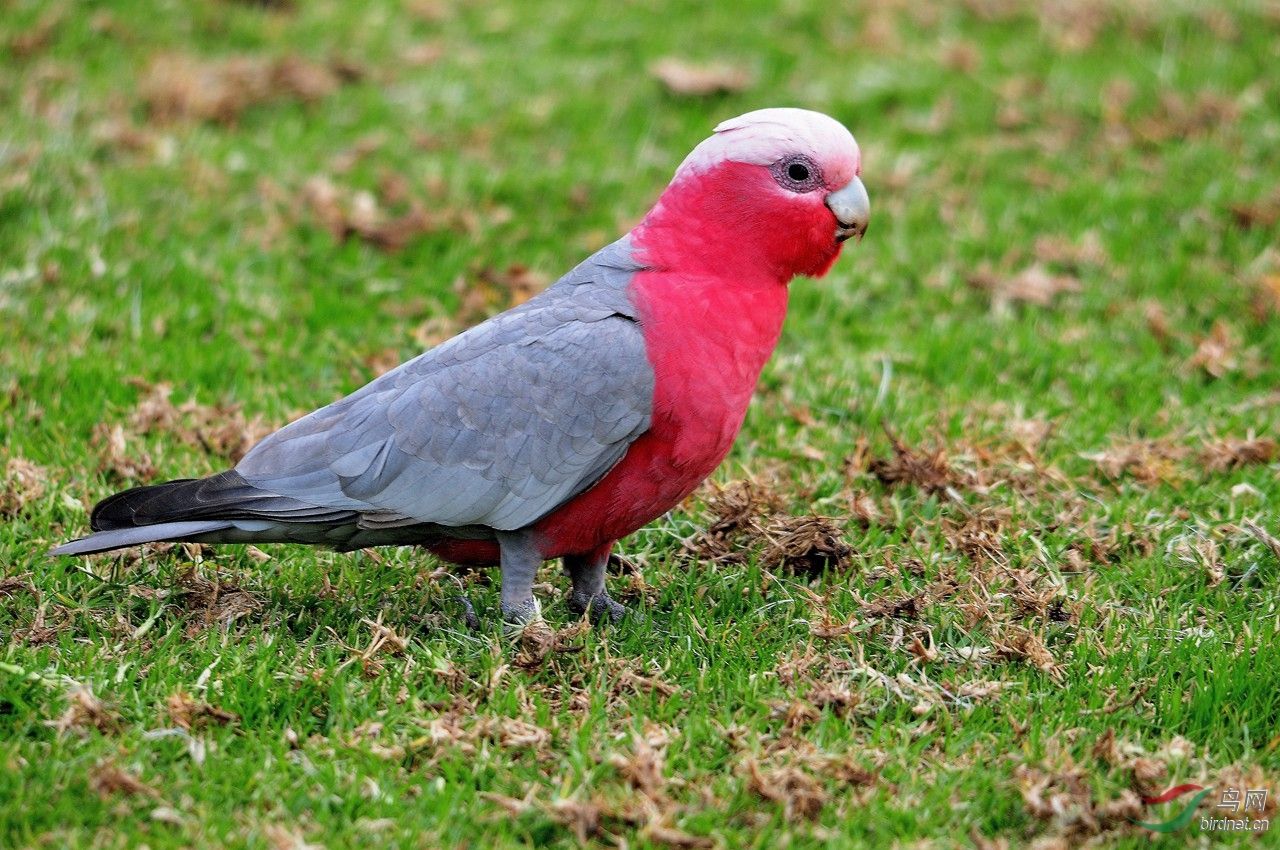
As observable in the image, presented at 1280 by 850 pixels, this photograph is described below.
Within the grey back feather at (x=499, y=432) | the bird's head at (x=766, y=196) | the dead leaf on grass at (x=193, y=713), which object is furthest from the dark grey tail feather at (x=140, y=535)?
the bird's head at (x=766, y=196)

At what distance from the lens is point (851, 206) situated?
13.3 ft

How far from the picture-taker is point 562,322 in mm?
4074

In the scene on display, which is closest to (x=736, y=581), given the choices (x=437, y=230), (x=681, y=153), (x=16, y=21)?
(x=437, y=230)

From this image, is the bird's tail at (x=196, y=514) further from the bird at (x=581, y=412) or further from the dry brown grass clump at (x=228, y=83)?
the dry brown grass clump at (x=228, y=83)

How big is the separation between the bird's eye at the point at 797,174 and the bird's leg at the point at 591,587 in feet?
3.98

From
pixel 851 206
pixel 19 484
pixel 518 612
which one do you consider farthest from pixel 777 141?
pixel 19 484

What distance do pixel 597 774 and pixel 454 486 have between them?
0.99 m

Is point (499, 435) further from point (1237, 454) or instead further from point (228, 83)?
point (228, 83)

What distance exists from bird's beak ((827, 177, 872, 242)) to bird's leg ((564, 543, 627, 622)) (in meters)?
1.20

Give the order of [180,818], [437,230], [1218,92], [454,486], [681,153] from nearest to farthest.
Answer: [180,818] → [454,486] → [437,230] → [681,153] → [1218,92]

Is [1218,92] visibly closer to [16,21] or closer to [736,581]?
[736,581]

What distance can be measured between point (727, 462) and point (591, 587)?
107cm

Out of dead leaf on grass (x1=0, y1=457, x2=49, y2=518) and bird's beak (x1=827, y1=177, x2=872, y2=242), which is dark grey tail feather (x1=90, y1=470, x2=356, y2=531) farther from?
bird's beak (x1=827, y1=177, x2=872, y2=242)

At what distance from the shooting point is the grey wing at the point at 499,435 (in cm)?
394
